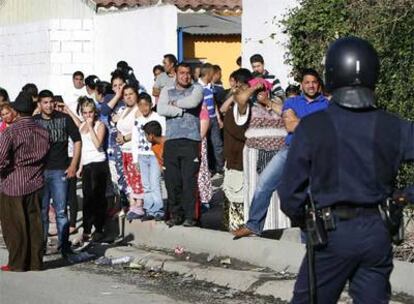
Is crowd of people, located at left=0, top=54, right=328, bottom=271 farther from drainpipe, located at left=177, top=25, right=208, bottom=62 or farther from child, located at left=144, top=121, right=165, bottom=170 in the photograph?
drainpipe, located at left=177, top=25, right=208, bottom=62

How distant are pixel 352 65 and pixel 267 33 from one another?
35.5ft

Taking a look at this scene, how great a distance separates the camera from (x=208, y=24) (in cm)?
2261

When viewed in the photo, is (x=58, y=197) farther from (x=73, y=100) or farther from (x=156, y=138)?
(x=73, y=100)

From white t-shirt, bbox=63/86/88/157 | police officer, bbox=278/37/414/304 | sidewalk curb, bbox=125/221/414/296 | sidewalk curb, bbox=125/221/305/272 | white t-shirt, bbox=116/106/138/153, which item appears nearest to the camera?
police officer, bbox=278/37/414/304

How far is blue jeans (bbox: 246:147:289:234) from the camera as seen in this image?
1038 centimetres

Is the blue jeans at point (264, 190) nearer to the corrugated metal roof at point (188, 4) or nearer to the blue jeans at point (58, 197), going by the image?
the blue jeans at point (58, 197)

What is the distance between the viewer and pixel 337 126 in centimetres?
532

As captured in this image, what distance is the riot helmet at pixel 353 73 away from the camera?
539cm

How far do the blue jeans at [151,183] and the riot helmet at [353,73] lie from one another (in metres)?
7.15

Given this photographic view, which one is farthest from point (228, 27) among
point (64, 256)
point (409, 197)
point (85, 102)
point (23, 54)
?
point (409, 197)

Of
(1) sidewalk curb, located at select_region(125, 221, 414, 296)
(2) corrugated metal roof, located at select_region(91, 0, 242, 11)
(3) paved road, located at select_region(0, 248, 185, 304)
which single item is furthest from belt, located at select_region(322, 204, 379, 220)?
(2) corrugated metal roof, located at select_region(91, 0, 242, 11)

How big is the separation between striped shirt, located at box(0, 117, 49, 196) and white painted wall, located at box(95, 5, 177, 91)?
33.1ft

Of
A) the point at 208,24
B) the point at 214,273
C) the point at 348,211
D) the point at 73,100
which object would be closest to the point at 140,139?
the point at 214,273

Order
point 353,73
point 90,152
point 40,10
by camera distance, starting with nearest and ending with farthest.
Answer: point 353,73, point 90,152, point 40,10
